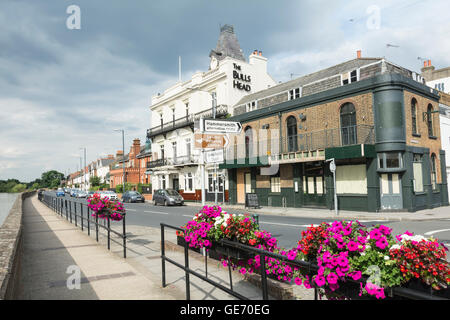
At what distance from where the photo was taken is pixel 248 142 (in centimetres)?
2684

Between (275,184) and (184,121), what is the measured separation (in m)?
15.8

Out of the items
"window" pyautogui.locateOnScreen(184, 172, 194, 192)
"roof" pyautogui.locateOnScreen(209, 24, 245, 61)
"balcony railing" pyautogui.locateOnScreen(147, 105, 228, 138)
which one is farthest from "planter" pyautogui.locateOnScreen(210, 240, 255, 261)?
"roof" pyautogui.locateOnScreen(209, 24, 245, 61)

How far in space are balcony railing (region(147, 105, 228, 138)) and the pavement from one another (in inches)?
815

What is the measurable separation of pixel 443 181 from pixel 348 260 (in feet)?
73.7

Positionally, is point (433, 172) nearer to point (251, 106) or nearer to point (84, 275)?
point (251, 106)

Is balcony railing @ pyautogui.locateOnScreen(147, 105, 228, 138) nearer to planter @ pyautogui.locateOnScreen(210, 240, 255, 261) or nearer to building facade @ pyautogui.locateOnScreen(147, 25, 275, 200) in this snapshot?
building facade @ pyautogui.locateOnScreen(147, 25, 275, 200)

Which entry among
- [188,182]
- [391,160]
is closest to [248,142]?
[188,182]

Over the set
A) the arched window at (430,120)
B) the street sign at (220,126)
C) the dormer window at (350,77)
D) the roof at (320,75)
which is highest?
the roof at (320,75)

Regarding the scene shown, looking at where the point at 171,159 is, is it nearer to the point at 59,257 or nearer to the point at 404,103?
the point at 404,103

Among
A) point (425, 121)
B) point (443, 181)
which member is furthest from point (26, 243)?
point (443, 181)

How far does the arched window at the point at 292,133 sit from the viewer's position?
74.1 ft

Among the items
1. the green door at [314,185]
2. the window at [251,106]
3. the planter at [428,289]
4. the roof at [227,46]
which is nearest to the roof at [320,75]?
the window at [251,106]

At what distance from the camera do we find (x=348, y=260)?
2.58 meters

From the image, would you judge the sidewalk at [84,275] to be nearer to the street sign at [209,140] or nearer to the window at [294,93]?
the street sign at [209,140]
